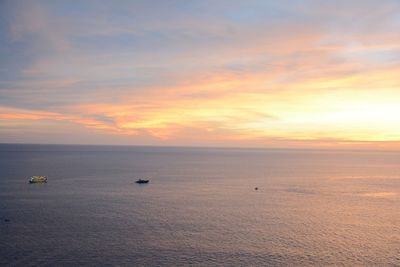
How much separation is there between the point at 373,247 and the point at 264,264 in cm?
3243

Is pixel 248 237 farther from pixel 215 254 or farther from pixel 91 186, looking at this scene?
pixel 91 186

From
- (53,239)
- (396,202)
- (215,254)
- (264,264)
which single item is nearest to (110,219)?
(53,239)

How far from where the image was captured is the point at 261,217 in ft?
397

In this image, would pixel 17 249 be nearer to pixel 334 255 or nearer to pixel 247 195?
pixel 334 255

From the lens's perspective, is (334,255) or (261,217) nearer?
(334,255)

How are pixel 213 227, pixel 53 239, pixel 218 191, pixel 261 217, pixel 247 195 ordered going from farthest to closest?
pixel 218 191 < pixel 247 195 < pixel 261 217 < pixel 213 227 < pixel 53 239

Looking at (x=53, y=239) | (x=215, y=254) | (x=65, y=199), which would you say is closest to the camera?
(x=215, y=254)

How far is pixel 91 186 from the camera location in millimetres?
184875

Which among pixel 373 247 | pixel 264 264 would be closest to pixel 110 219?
pixel 264 264

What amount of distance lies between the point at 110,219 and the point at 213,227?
32.8 m

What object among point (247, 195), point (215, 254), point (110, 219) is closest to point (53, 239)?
point (110, 219)

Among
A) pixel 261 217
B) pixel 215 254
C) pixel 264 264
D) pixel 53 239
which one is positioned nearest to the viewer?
pixel 264 264

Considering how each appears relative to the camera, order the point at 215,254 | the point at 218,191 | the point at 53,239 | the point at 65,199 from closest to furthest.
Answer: the point at 215,254 → the point at 53,239 → the point at 65,199 → the point at 218,191

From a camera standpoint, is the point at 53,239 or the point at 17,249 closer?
the point at 17,249
